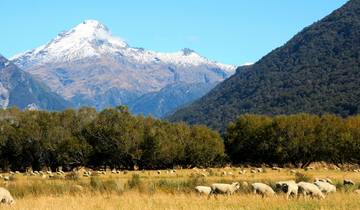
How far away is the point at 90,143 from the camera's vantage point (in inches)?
3049

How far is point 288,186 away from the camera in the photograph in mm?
27219

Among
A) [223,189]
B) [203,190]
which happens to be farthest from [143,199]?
[223,189]

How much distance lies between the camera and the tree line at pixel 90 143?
245ft

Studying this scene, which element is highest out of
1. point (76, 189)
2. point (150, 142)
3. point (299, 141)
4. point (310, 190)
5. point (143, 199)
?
point (150, 142)

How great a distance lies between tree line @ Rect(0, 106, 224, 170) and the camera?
245 feet

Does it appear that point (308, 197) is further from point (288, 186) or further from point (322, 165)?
point (322, 165)

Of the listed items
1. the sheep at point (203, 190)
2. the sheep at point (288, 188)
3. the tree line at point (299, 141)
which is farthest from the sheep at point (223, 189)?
the tree line at point (299, 141)

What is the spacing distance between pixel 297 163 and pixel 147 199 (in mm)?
60427

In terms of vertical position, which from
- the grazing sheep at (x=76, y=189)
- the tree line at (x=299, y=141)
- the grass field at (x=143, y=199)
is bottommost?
the grass field at (x=143, y=199)

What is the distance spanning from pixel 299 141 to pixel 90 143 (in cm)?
2973

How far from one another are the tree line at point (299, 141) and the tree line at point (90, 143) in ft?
18.8

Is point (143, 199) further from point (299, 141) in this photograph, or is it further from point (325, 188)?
point (299, 141)

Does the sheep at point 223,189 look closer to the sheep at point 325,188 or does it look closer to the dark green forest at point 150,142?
the sheep at point 325,188

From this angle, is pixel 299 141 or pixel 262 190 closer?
pixel 262 190
